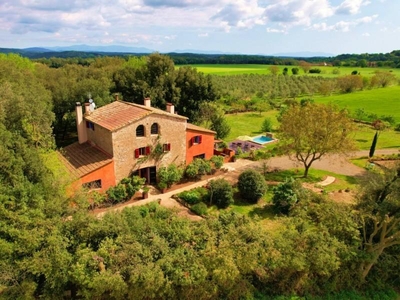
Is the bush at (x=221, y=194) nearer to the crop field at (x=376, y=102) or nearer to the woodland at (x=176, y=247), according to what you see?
the woodland at (x=176, y=247)

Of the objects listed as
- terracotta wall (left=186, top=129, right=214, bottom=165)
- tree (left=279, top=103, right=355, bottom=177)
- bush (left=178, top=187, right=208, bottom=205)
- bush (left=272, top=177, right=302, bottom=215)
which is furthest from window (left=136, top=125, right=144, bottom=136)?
tree (left=279, top=103, right=355, bottom=177)

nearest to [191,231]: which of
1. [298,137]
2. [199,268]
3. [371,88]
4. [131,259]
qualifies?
[199,268]

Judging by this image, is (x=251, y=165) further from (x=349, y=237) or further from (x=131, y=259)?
(x=131, y=259)

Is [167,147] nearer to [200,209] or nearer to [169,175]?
[169,175]

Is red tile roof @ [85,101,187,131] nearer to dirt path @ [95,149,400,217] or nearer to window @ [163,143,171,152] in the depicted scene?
window @ [163,143,171,152]

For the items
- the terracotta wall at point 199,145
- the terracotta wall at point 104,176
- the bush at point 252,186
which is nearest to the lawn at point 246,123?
the terracotta wall at point 199,145

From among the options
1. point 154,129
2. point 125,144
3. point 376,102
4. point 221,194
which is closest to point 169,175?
point 154,129
